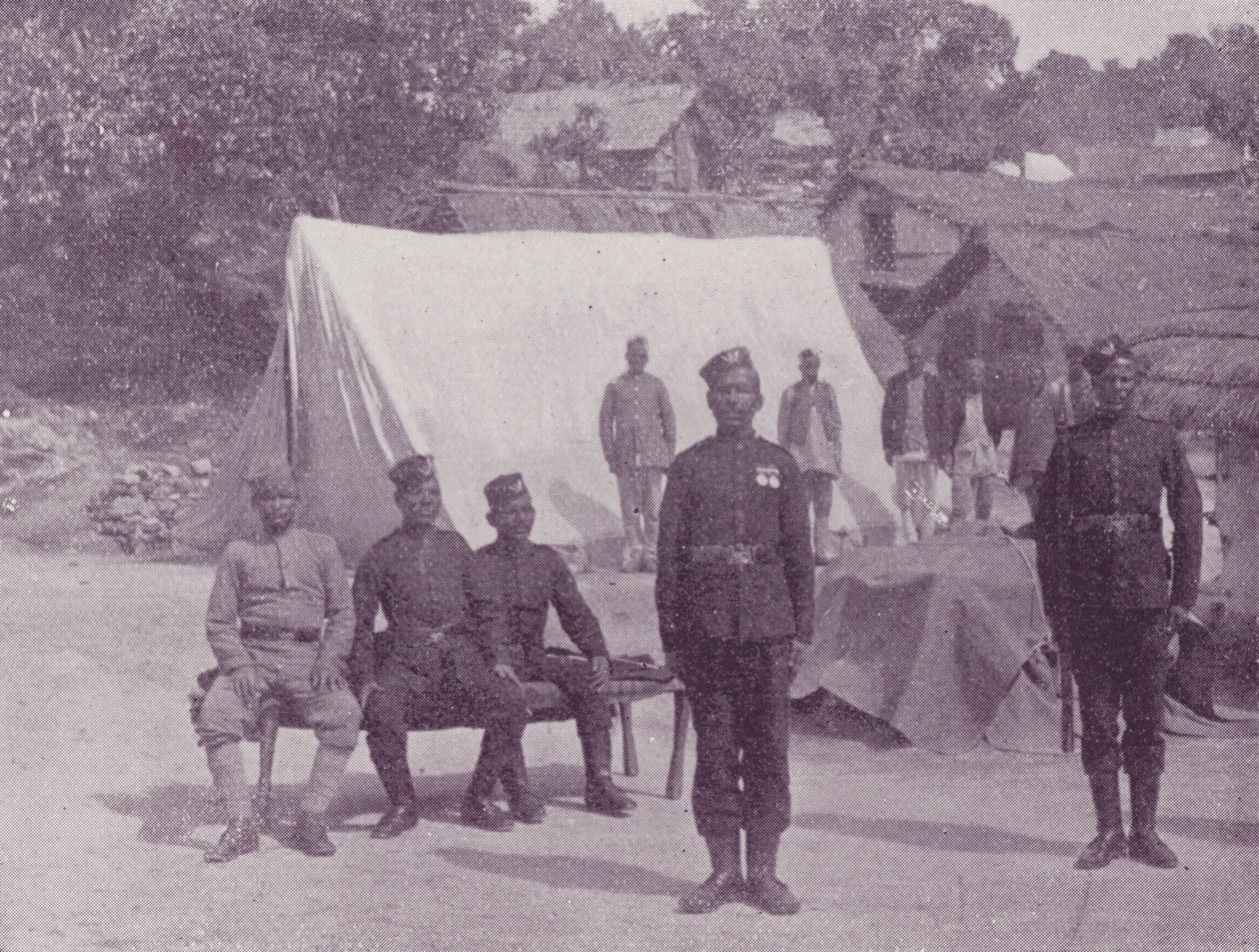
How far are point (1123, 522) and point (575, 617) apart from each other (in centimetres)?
214

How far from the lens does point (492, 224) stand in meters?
25.9

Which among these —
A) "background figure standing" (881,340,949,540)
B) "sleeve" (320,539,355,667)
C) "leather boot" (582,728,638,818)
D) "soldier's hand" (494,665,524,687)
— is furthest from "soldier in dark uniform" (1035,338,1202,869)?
"background figure standing" (881,340,949,540)

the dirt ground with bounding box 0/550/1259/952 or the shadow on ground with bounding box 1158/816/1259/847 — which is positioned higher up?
the shadow on ground with bounding box 1158/816/1259/847

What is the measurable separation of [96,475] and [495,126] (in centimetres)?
1076

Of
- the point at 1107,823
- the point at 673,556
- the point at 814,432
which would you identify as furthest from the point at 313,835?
the point at 814,432

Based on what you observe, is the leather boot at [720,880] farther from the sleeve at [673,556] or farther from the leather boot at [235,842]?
the leather boot at [235,842]

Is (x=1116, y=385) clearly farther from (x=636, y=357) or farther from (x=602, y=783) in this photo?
(x=636, y=357)

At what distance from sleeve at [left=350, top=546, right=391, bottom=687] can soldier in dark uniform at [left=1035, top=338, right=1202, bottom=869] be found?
2.51 meters

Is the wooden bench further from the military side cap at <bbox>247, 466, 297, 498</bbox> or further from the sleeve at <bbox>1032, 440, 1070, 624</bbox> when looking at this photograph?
the sleeve at <bbox>1032, 440, 1070, 624</bbox>

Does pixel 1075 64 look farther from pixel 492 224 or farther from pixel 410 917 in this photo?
pixel 410 917

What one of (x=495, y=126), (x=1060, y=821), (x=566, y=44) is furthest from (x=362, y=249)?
(x=566, y=44)

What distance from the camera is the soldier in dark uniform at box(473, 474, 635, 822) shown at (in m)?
6.85

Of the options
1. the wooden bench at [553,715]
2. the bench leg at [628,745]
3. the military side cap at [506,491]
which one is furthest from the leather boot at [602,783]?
the military side cap at [506,491]

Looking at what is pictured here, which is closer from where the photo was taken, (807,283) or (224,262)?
(807,283)
